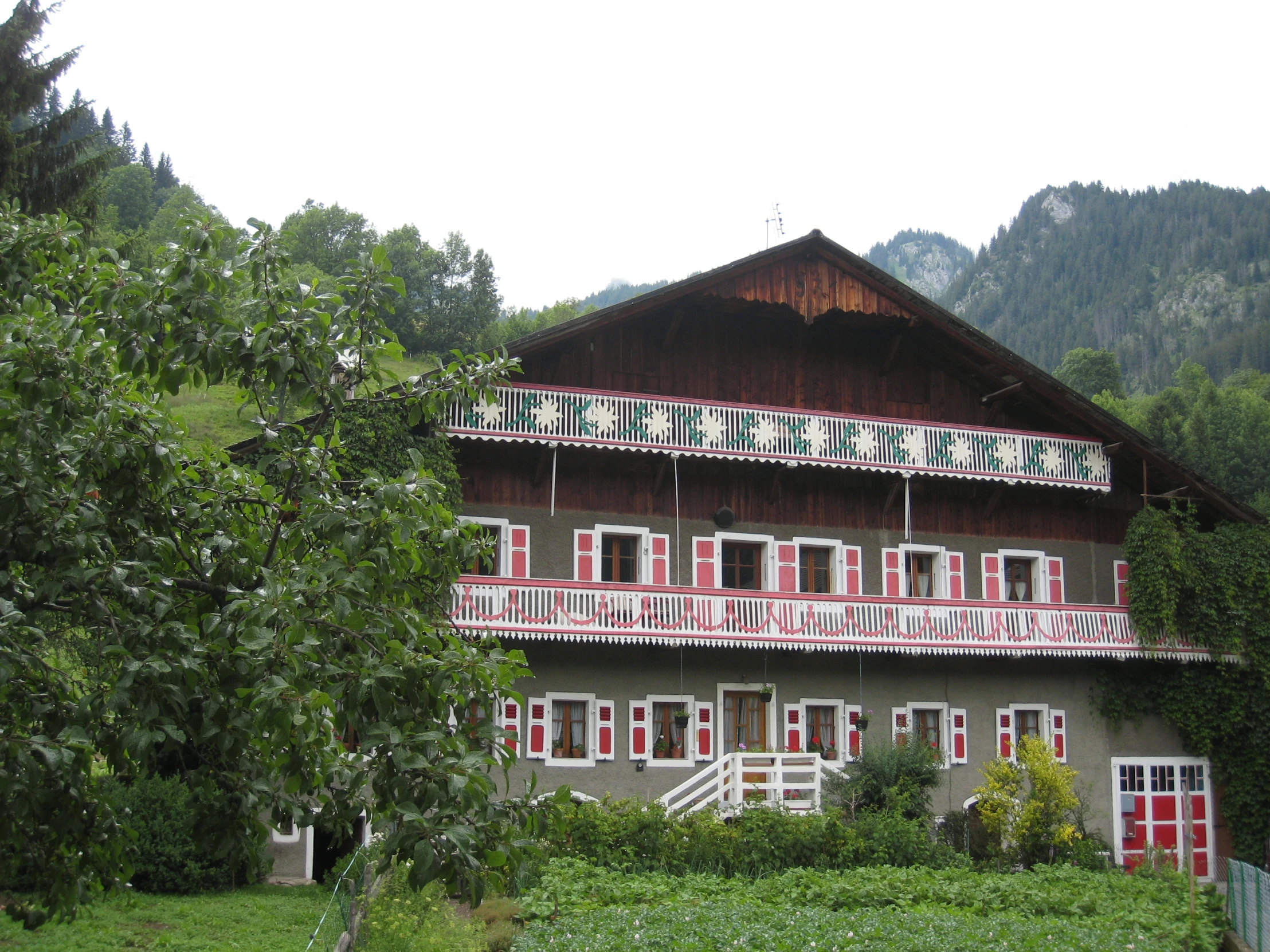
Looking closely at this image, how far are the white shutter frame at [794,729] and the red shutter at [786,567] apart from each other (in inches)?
94.7

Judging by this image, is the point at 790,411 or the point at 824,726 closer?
the point at 790,411

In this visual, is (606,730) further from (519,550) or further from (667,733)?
(519,550)

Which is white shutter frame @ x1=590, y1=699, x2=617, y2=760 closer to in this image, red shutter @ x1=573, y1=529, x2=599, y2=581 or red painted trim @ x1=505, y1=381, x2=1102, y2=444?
red shutter @ x1=573, y1=529, x2=599, y2=581

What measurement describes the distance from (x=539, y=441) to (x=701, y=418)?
327 cm

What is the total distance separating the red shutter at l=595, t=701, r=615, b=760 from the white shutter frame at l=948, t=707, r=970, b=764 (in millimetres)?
7225

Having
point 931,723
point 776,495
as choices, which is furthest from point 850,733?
point 776,495

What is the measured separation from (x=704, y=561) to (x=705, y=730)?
3.36 meters

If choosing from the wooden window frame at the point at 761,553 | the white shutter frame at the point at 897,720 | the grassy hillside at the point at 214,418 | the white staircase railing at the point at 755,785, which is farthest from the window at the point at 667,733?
the grassy hillside at the point at 214,418

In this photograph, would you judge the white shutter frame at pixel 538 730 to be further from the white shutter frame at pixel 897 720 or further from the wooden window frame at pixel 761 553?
the white shutter frame at pixel 897 720

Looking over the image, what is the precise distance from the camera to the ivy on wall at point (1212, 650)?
84.6 feet

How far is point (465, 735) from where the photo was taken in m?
6.22

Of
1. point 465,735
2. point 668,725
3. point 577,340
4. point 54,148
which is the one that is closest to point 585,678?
point 668,725

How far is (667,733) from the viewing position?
2384 cm

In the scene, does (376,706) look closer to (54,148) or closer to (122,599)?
(122,599)
